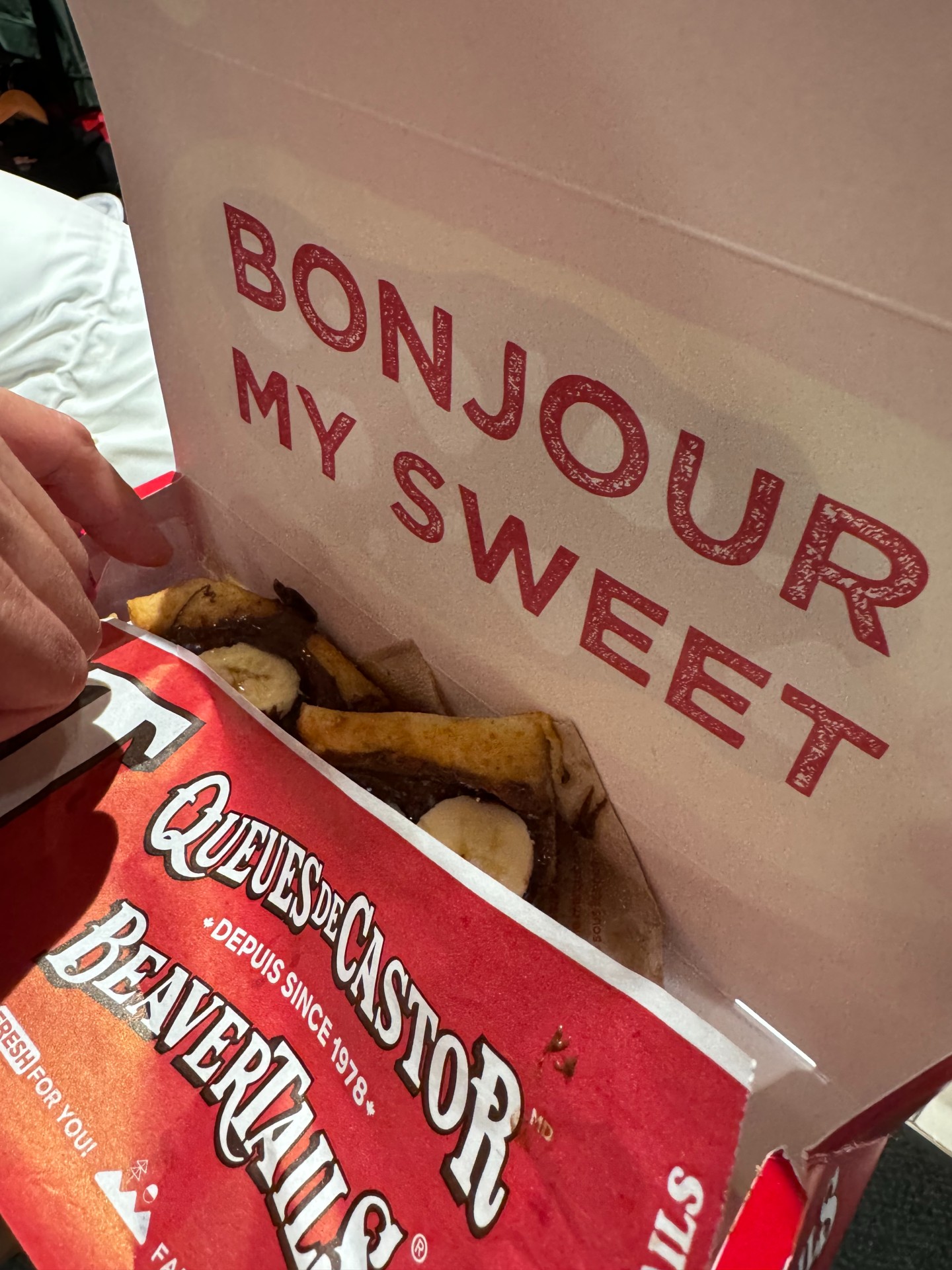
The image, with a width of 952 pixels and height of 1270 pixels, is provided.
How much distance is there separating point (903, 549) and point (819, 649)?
0.22ft

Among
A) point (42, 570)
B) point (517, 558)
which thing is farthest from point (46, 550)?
point (517, 558)

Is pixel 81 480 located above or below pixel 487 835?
above

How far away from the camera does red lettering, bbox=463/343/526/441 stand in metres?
0.41

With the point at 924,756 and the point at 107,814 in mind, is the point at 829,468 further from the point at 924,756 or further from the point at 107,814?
the point at 107,814

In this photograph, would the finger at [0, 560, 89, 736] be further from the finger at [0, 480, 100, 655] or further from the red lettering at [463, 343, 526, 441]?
the red lettering at [463, 343, 526, 441]

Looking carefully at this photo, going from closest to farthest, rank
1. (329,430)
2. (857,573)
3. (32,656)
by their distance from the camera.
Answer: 1. (857,573)
2. (32,656)
3. (329,430)

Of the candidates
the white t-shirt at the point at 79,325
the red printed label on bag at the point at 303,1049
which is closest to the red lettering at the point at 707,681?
the red printed label on bag at the point at 303,1049

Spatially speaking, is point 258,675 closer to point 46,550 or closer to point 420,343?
point 46,550

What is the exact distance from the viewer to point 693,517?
0.39 meters

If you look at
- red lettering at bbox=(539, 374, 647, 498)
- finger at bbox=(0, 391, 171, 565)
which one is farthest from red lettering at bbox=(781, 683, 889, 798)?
finger at bbox=(0, 391, 171, 565)

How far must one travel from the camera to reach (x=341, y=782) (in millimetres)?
520

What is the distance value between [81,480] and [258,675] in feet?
0.61

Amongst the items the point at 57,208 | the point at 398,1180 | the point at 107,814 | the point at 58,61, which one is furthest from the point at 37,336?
the point at 398,1180

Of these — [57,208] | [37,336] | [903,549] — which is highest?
[903,549]
